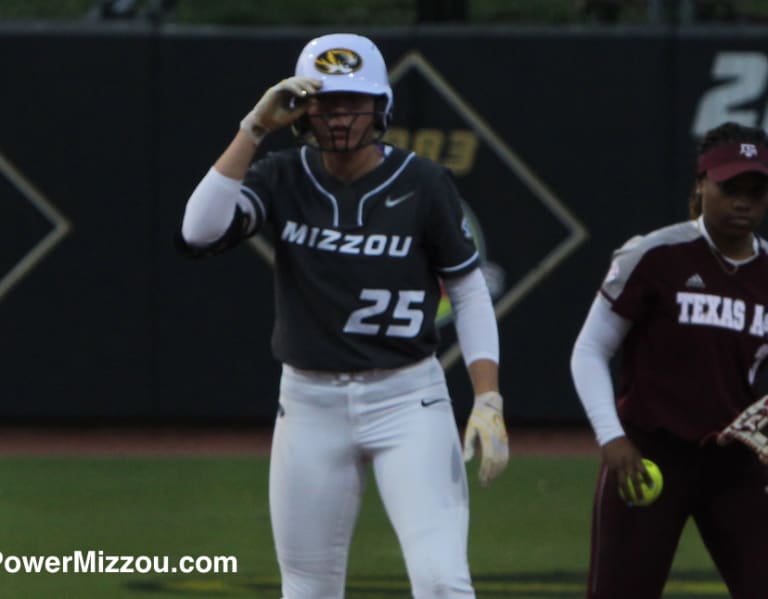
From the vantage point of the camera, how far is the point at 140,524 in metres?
8.39

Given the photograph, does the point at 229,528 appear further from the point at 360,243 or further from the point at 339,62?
the point at 339,62

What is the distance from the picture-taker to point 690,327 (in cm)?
512

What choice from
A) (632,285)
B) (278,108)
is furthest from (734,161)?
(278,108)

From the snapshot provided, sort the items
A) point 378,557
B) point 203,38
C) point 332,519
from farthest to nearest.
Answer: point 203,38 → point 378,557 → point 332,519

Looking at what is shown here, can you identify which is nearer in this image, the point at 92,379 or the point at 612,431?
the point at 612,431

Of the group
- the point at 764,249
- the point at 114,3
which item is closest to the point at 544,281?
the point at 114,3

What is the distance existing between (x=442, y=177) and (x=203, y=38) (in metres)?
5.68

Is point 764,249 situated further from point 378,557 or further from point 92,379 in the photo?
point 92,379

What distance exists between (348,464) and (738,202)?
4.24 feet

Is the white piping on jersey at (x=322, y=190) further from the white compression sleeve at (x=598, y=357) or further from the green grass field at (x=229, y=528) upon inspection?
the green grass field at (x=229, y=528)

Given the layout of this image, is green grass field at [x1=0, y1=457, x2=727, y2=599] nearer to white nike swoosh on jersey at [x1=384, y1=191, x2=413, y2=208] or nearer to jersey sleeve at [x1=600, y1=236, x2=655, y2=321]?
jersey sleeve at [x1=600, y1=236, x2=655, y2=321]

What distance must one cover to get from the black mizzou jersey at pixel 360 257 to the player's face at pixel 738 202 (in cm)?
69

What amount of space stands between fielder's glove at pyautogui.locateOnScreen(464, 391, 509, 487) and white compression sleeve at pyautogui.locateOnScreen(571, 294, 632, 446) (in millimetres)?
263

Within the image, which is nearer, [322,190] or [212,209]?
[212,209]
